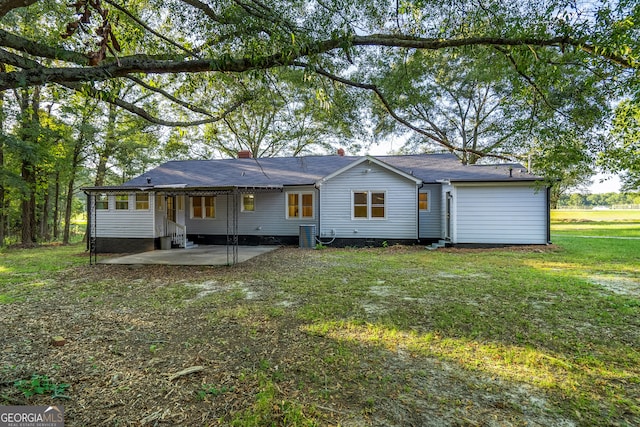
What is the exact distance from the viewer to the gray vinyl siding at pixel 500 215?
11.9 metres

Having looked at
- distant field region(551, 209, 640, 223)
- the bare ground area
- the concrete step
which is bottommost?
the bare ground area

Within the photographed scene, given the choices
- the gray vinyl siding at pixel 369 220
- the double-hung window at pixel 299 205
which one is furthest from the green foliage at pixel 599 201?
the double-hung window at pixel 299 205

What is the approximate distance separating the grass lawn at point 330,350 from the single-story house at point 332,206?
4975mm

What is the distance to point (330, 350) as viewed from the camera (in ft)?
11.6

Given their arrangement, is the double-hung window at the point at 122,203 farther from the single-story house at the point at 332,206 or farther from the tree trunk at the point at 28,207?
the tree trunk at the point at 28,207

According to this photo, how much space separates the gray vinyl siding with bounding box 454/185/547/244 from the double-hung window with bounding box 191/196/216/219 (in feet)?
35.5

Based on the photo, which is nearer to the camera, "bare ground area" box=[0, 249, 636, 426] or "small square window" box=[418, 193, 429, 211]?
"bare ground area" box=[0, 249, 636, 426]

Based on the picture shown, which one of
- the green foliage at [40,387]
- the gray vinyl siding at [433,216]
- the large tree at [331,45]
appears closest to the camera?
the green foliage at [40,387]

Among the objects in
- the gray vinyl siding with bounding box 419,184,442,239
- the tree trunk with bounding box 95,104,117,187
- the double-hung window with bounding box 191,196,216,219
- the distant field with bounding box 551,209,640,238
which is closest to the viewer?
the gray vinyl siding with bounding box 419,184,442,239

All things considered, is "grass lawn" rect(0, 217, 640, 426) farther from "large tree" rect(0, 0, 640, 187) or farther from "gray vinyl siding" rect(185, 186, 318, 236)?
"gray vinyl siding" rect(185, 186, 318, 236)

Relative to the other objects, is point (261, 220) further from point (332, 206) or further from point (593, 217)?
point (593, 217)

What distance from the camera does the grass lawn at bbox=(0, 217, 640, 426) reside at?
8.20ft

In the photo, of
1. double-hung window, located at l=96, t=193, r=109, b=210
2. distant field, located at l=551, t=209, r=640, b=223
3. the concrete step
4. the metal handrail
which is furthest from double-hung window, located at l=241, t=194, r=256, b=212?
distant field, located at l=551, t=209, r=640, b=223

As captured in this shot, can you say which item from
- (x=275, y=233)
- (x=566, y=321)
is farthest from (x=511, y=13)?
(x=275, y=233)
